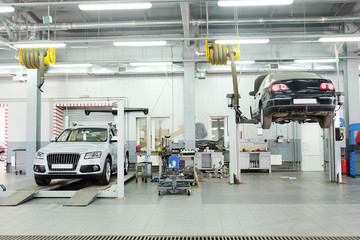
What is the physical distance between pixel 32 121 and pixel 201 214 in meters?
8.02

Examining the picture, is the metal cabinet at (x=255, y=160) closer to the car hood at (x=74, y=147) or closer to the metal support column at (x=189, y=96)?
the metal support column at (x=189, y=96)

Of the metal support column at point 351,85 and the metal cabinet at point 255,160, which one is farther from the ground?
the metal support column at point 351,85

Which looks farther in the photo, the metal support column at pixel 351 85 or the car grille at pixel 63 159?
the metal support column at pixel 351 85

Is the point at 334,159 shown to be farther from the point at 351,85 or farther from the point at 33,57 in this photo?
the point at 33,57

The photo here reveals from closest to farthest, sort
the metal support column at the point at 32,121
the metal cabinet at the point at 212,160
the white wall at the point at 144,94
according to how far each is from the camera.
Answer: the metal support column at the point at 32,121
the metal cabinet at the point at 212,160
the white wall at the point at 144,94

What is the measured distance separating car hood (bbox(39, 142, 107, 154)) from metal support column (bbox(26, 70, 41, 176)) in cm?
402

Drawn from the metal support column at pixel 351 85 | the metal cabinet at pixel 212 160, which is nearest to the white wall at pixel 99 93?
the metal cabinet at pixel 212 160

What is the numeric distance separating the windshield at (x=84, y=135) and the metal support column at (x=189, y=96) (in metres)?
3.58

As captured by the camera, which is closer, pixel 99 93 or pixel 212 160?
pixel 212 160

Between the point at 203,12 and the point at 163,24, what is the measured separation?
1.43 meters

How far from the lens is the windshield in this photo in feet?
23.1

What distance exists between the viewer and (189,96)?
1028 cm

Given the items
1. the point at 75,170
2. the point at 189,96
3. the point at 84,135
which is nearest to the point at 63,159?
the point at 75,170

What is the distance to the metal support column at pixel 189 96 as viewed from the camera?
10086 mm
